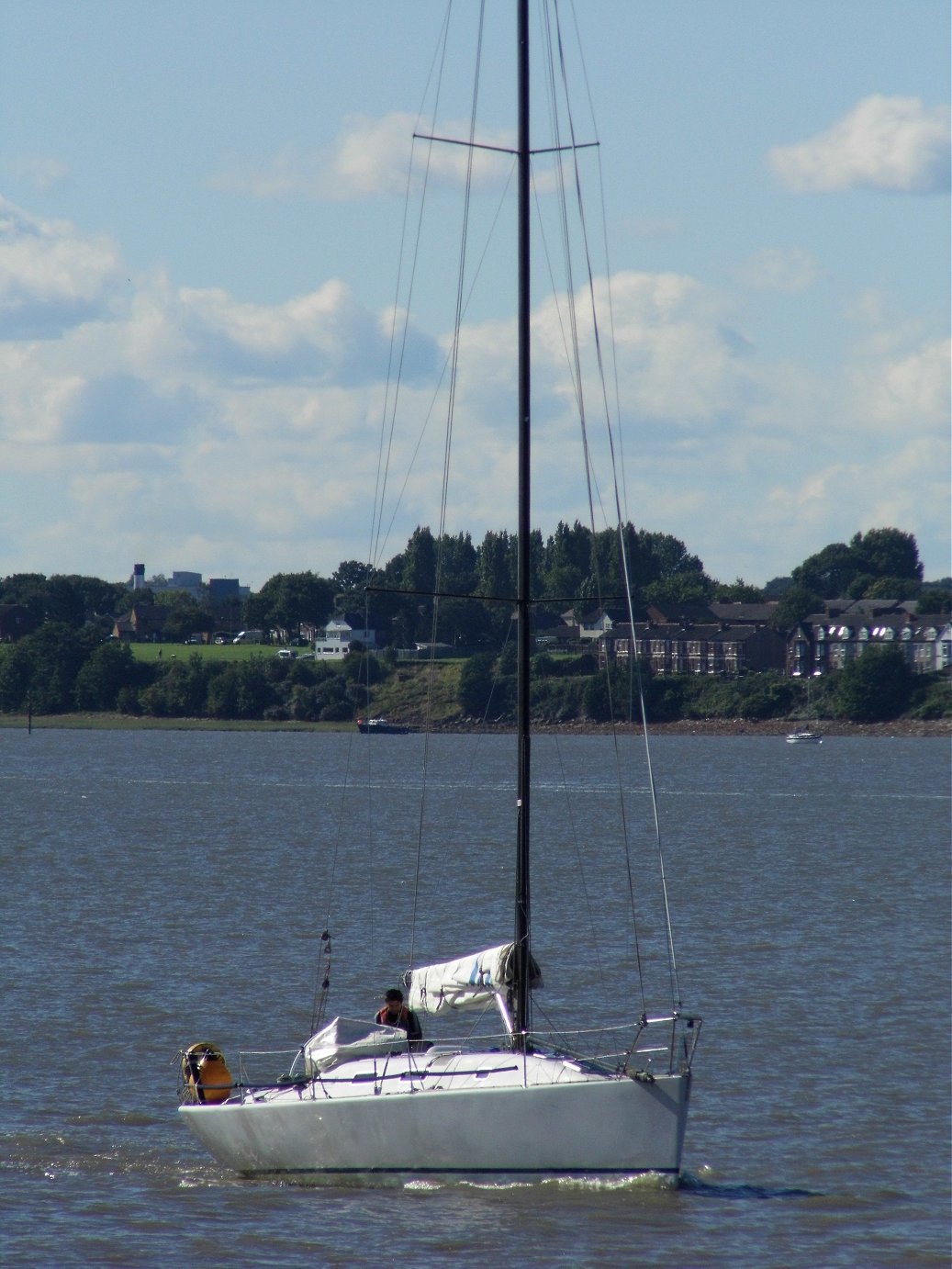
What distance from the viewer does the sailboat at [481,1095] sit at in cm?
2223

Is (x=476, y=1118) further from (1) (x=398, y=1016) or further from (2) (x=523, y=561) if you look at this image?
(2) (x=523, y=561)

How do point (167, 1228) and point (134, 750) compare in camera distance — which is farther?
point (134, 750)

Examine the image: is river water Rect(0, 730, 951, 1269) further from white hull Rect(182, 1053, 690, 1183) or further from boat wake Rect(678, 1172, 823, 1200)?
white hull Rect(182, 1053, 690, 1183)

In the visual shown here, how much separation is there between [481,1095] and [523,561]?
21.7 ft

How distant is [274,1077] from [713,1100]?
259 inches

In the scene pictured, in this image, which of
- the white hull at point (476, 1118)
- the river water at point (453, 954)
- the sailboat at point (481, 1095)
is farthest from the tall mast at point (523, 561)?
the river water at point (453, 954)

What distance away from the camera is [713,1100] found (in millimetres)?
28797

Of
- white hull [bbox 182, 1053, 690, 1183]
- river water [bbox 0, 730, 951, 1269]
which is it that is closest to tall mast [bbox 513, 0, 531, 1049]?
white hull [bbox 182, 1053, 690, 1183]

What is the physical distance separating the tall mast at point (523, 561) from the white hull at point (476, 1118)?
135cm

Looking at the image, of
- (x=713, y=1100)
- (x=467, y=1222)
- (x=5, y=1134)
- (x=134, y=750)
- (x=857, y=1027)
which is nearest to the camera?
(x=467, y=1222)

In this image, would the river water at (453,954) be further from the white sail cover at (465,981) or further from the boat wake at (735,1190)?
the white sail cover at (465,981)

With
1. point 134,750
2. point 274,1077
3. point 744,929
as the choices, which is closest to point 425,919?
point 744,929

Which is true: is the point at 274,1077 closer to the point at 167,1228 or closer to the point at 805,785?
the point at 167,1228

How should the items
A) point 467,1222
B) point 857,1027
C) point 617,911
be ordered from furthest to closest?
point 617,911
point 857,1027
point 467,1222
